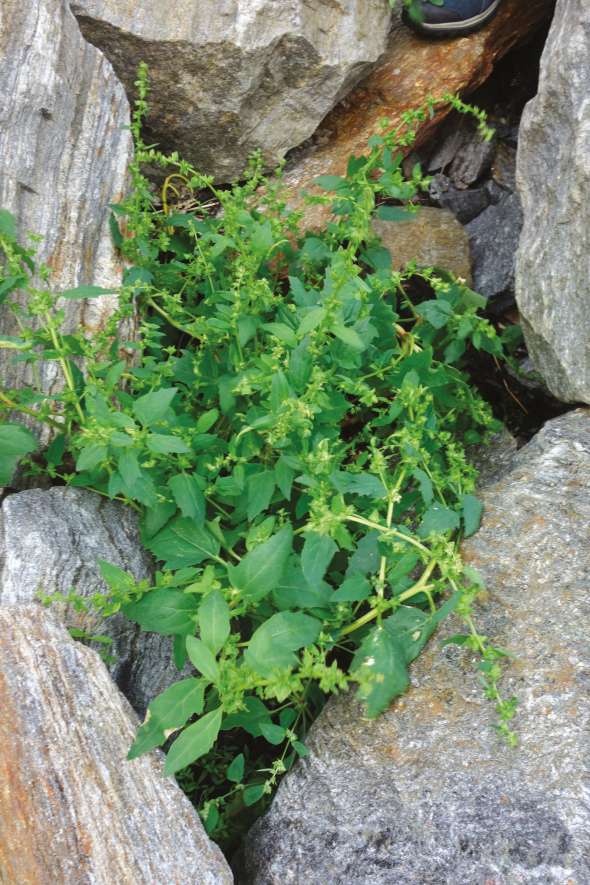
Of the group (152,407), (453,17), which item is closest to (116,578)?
(152,407)

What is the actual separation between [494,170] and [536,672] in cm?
296

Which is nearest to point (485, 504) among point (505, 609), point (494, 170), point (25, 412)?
point (505, 609)

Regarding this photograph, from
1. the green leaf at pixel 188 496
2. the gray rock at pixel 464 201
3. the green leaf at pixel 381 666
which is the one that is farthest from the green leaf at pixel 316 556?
the gray rock at pixel 464 201

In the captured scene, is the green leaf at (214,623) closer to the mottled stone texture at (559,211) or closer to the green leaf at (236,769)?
the green leaf at (236,769)

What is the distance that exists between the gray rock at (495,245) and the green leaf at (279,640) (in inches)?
88.7

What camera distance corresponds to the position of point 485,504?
122 inches

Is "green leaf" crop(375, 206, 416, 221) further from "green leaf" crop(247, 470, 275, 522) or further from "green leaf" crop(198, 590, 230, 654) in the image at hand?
"green leaf" crop(198, 590, 230, 654)

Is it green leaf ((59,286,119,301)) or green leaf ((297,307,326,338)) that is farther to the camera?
green leaf ((59,286,119,301))

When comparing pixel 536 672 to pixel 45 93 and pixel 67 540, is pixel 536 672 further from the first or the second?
pixel 45 93

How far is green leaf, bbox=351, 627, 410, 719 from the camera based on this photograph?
2539 millimetres

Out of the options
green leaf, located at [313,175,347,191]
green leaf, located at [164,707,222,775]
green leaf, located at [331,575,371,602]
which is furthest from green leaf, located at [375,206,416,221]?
green leaf, located at [164,707,222,775]

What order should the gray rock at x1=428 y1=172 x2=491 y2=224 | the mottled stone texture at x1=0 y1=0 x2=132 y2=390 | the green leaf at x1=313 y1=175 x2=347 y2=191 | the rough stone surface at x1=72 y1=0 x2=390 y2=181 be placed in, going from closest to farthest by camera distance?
1. the mottled stone texture at x1=0 y1=0 x2=132 y2=390
2. the green leaf at x1=313 y1=175 x2=347 y2=191
3. the rough stone surface at x1=72 y1=0 x2=390 y2=181
4. the gray rock at x1=428 y1=172 x2=491 y2=224

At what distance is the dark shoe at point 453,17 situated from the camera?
435 centimetres

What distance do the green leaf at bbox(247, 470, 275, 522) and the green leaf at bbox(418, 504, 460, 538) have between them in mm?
517
